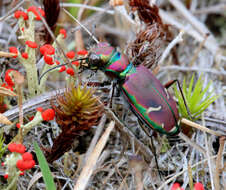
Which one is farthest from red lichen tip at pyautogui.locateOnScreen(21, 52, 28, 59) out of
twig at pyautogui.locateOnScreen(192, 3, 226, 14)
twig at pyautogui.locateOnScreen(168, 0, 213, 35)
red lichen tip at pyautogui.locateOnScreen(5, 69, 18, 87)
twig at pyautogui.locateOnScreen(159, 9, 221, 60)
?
twig at pyautogui.locateOnScreen(192, 3, 226, 14)

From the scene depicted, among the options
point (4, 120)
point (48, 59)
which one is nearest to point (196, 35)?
point (48, 59)

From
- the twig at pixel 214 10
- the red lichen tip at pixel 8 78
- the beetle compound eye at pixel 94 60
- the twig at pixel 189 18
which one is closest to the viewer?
the red lichen tip at pixel 8 78

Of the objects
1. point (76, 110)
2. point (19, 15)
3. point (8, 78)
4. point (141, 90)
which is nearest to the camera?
point (76, 110)

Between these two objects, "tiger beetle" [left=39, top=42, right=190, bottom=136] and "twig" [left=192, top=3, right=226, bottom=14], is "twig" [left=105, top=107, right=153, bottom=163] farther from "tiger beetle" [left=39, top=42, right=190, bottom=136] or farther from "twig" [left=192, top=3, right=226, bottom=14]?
"twig" [left=192, top=3, right=226, bottom=14]

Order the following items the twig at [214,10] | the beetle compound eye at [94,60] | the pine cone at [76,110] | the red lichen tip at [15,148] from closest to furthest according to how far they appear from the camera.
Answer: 1. the red lichen tip at [15,148]
2. the pine cone at [76,110]
3. the beetle compound eye at [94,60]
4. the twig at [214,10]

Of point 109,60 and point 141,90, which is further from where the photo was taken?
point 109,60

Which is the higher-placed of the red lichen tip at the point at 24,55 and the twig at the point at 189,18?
the red lichen tip at the point at 24,55

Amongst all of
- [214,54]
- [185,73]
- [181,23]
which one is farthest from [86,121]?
[181,23]

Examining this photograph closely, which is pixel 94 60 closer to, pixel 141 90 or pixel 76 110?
pixel 141 90

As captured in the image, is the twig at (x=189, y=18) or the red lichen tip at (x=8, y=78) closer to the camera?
the red lichen tip at (x=8, y=78)

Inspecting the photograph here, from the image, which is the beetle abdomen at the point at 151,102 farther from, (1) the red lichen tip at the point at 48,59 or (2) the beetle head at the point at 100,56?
(1) the red lichen tip at the point at 48,59

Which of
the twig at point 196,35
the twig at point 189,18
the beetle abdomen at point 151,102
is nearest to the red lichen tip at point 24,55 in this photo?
the beetle abdomen at point 151,102

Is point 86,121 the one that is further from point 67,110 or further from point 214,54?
point 214,54

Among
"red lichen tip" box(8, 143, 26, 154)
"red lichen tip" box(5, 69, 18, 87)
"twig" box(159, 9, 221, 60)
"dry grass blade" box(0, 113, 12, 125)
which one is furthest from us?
"twig" box(159, 9, 221, 60)
